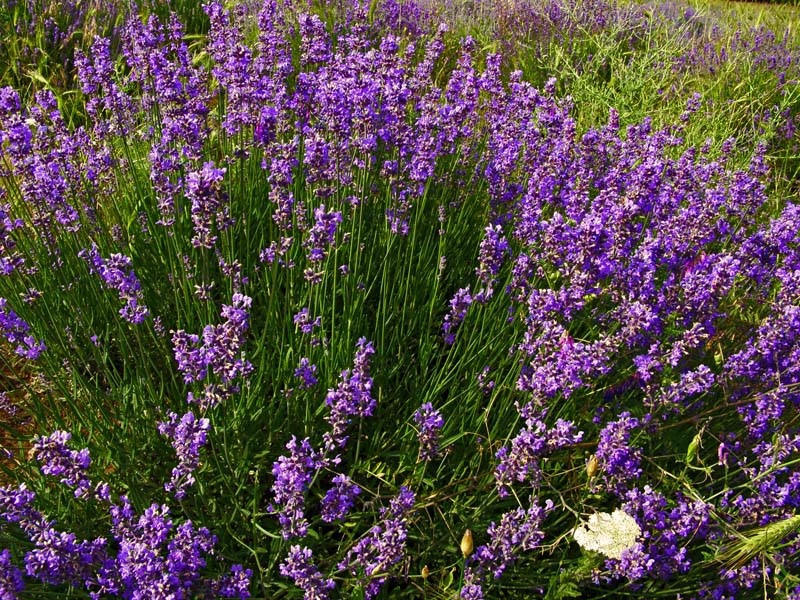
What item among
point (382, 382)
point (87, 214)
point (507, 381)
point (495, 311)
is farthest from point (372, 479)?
point (87, 214)

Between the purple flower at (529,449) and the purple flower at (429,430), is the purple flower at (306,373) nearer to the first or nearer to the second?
the purple flower at (429,430)

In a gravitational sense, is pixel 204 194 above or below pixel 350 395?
above

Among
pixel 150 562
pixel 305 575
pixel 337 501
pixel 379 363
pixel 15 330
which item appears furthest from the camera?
pixel 379 363

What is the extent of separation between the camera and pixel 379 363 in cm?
265

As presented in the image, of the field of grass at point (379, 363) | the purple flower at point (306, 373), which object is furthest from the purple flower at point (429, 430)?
the purple flower at point (306, 373)

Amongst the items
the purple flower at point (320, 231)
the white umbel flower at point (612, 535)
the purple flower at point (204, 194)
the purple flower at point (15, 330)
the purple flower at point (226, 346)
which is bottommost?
the white umbel flower at point (612, 535)

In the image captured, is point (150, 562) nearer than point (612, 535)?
Yes

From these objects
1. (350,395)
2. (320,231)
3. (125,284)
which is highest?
(320,231)

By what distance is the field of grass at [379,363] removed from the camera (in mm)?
1852

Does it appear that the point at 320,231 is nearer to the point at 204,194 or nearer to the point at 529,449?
the point at 204,194

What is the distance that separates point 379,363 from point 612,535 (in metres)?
1.12

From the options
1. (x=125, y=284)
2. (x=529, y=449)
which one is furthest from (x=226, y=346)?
(x=529, y=449)

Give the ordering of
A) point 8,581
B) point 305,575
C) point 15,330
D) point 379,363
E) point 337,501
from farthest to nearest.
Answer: point 379,363
point 15,330
point 337,501
point 305,575
point 8,581

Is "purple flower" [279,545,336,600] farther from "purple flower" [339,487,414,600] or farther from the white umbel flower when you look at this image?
the white umbel flower
